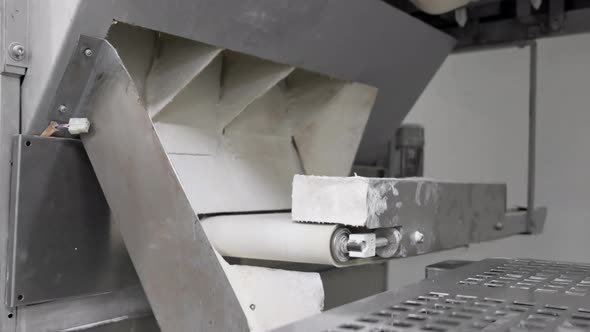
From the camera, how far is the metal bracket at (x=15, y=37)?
3.01ft

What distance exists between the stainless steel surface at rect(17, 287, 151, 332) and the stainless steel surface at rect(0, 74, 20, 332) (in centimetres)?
4

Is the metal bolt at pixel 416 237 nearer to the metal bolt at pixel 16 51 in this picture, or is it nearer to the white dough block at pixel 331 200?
the white dough block at pixel 331 200

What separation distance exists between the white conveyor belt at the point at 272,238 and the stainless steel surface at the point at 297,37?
0.37 m

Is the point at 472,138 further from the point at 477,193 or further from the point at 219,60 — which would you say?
the point at 219,60

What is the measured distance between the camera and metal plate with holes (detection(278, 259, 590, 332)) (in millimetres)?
695

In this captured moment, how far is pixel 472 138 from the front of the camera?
2414 millimetres

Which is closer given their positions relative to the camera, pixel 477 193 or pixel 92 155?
pixel 92 155

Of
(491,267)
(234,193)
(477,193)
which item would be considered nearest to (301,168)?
(234,193)

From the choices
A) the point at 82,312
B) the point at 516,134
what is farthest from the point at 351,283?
the point at 82,312

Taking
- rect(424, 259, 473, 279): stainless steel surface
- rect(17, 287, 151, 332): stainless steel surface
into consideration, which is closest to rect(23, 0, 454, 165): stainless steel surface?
rect(17, 287, 151, 332): stainless steel surface

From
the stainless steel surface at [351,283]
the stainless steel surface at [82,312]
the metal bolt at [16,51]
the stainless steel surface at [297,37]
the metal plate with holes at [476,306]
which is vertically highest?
the stainless steel surface at [297,37]

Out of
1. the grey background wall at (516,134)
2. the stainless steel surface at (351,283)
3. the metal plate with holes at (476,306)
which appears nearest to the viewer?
the metal plate with holes at (476,306)

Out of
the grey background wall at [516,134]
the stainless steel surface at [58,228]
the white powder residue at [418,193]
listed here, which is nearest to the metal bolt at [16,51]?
the stainless steel surface at [58,228]

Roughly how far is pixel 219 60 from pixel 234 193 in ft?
1.10
